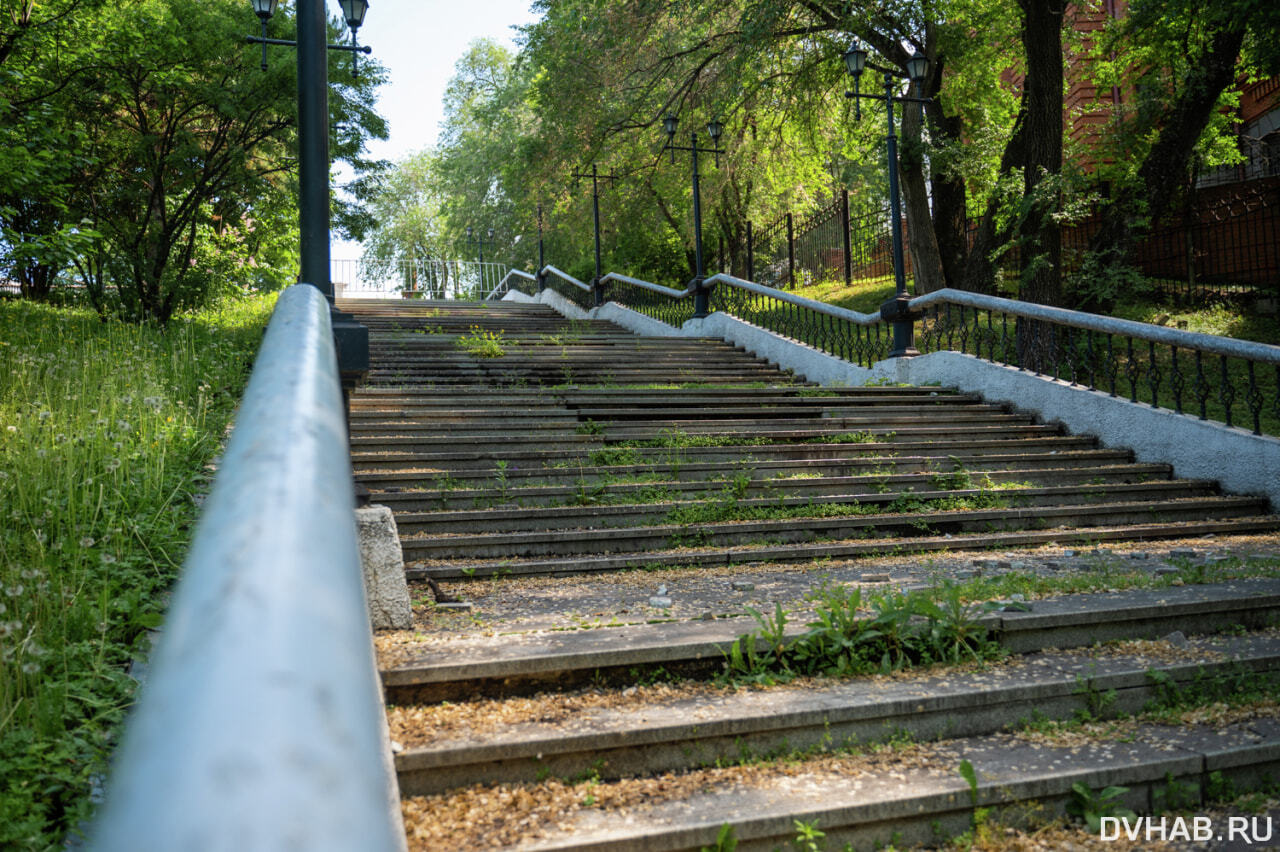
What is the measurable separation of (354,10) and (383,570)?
7.35 meters

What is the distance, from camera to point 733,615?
418cm

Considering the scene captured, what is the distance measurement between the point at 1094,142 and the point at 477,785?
17.3 metres

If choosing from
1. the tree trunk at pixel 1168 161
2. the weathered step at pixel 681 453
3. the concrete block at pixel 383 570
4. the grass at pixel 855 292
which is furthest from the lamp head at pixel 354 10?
the grass at pixel 855 292

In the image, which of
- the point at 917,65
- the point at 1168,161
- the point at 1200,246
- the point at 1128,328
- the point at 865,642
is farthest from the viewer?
the point at 1200,246

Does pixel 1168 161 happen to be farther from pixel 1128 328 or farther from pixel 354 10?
pixel 354 10

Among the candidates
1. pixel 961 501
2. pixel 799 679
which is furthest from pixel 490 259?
pixel 799 679

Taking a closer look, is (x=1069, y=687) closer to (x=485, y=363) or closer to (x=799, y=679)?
(x=799, y=679)

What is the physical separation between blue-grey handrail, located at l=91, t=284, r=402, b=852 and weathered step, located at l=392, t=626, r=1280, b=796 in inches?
96.2

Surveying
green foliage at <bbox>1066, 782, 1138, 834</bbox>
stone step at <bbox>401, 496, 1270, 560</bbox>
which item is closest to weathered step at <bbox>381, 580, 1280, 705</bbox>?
green foliage at <bbox>1066, 782, 1138, 834</bbox>

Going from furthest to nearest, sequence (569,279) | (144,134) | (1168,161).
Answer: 1. (569,279)
2. (1168,161)
3. (144,134)

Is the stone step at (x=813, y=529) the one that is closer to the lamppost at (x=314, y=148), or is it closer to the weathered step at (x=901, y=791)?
the lamppost at (x=314, y=148)

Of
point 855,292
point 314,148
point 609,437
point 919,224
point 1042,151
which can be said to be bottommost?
point 609,437

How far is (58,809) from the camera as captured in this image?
2410 mm

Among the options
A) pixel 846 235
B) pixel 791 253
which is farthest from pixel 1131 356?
pixel 791 253
